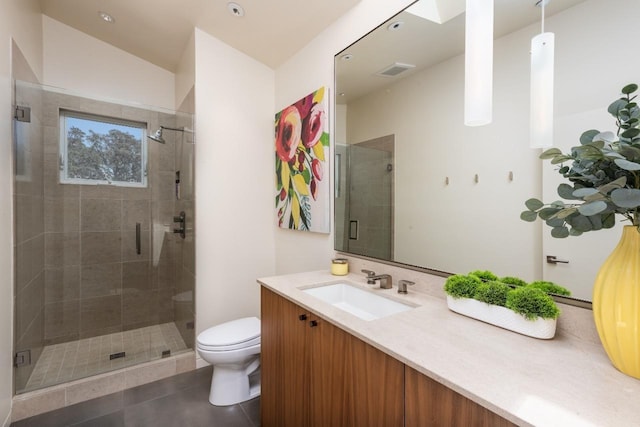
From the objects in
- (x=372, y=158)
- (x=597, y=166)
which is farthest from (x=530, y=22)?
(x=372, y=158)

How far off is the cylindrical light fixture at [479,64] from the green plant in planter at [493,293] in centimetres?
58

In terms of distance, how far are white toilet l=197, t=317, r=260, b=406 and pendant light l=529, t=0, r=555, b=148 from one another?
6.18 feet

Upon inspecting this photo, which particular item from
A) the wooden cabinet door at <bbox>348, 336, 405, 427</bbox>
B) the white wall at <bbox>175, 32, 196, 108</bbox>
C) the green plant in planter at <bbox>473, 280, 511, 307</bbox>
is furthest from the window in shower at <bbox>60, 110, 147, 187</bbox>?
the green plant in planter at <bbox>473, 280, 511, 307</bbox>

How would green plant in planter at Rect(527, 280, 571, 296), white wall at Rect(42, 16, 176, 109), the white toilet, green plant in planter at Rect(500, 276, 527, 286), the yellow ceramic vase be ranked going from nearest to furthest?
the yellow ceramic vase → green plant in planter at Rect(527, 280, 571, 296) → green plant in planter at Rect(500, 276, 527, 286) → the white toilet → white wall at Rect(42, 16, 176, 109)

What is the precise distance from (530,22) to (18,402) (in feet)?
10.9

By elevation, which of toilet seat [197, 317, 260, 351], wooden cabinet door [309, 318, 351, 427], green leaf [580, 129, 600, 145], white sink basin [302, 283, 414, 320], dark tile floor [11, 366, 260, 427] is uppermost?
green leaf [580, 129, 600, 145]

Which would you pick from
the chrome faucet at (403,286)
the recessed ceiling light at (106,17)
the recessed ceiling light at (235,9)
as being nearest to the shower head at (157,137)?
the recessed ceiling light at (106,17)

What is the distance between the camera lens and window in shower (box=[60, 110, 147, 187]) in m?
2.50

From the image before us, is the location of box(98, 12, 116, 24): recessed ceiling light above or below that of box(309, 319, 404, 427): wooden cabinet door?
above

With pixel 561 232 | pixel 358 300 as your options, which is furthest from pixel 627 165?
pixel 358 300

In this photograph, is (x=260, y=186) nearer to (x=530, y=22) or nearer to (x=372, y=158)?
(x=372, y=158)

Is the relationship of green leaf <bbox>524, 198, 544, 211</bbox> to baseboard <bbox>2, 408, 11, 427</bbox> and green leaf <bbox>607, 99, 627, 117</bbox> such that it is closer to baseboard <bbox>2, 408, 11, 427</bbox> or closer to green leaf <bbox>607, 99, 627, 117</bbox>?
green leaf <bbox>607, 99, 627, 117</bbox>

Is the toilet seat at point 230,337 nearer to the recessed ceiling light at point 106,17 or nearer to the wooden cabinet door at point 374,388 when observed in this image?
the wooden cabinet door at point 374,388

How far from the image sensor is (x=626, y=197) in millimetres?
659
